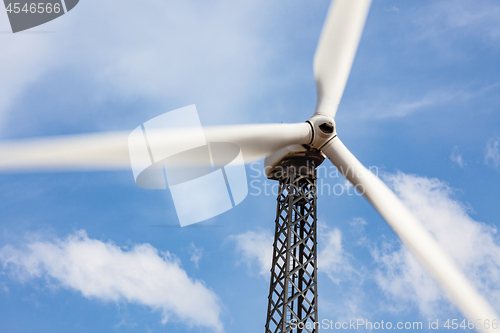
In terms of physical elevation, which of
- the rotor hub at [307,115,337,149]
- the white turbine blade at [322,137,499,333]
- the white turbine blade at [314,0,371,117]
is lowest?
the white turbine blade at [322,137,499,333]

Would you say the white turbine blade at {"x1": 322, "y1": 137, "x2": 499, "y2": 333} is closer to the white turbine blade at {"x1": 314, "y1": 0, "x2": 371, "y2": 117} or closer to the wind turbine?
the wind turbine

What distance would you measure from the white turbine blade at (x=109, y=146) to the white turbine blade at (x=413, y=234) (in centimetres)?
213

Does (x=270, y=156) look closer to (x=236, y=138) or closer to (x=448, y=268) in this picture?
(x=236, y=138)

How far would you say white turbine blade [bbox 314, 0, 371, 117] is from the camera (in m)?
20.3

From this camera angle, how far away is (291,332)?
18516mm

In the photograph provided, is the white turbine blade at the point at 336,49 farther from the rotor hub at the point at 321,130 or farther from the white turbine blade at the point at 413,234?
the white turbine blade at the point at 413,234

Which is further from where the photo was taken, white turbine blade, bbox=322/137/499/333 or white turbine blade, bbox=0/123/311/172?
white turbine blade, bbox=322/137/499/333

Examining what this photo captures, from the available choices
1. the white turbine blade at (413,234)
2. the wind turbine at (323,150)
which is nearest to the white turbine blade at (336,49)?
the wind turbine at (323,150)

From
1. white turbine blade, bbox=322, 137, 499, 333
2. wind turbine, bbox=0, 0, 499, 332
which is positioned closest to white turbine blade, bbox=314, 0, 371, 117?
wind turbine, bbox=0, 0, 499, 332

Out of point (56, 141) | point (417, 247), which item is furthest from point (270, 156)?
point (56, 141)

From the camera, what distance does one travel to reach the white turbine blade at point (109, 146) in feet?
45.9

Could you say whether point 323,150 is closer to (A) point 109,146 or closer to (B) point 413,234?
(B) point 413,234

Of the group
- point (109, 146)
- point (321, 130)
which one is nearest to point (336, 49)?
point (321, 130)

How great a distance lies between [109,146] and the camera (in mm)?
15641
